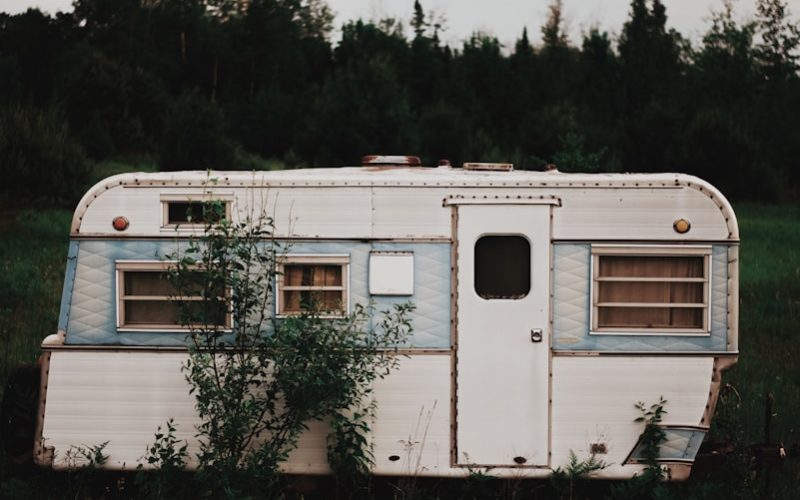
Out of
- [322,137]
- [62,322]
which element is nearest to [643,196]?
[62,322]

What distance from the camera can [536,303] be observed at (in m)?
6.43

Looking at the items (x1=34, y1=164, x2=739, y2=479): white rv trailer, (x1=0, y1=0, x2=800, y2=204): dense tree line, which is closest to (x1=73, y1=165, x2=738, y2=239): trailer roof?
(x1=34, y1=164, x2=739, y2=479): white rv trailer

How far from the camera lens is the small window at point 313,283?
6.48 meters

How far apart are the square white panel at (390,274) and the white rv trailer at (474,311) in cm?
1

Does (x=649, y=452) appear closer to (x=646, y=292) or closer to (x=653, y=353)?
(x=653, y=353)

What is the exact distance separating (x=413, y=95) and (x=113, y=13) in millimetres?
19279

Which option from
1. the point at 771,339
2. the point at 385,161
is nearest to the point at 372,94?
the point at 771,339

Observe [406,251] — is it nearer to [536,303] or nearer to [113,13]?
[536,303]

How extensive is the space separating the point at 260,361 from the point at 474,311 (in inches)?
65.4

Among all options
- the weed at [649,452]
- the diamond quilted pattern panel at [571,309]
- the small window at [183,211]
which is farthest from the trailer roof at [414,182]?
the weed at [649,452]

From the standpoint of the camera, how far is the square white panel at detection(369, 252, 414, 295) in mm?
6457

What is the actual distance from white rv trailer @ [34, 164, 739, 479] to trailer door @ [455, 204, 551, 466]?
1 centimetres

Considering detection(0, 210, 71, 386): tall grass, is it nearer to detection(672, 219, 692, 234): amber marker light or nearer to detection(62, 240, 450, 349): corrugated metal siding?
detection(62, 240, 450, 349): corrugated metal siding

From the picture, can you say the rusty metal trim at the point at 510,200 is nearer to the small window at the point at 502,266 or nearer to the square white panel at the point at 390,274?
the small window at the point at 502,266
